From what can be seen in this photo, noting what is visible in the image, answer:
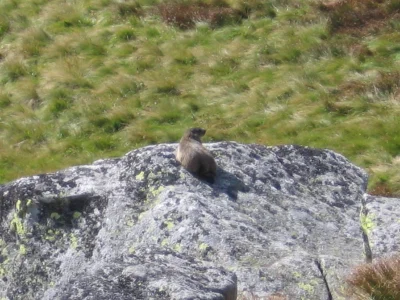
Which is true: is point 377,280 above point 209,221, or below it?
above

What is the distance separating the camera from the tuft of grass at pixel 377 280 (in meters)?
7.02

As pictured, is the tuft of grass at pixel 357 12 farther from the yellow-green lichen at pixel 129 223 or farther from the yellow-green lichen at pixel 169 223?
the yellow-green lichen at pixel 169 223

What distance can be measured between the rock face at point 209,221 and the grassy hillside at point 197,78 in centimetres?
639

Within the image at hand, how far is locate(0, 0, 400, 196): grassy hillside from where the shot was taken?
60.7 feet

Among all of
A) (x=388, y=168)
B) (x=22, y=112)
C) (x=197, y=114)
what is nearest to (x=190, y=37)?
(x=197, y=114)

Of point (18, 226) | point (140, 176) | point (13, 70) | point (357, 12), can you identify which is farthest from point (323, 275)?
point (357, 12)

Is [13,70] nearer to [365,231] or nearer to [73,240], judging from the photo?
[73,240]

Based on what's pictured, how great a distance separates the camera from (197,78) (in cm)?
2139

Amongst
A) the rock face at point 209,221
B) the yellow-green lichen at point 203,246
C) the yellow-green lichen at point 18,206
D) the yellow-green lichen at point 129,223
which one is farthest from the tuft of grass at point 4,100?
the yellow-green lichen at point 203,246

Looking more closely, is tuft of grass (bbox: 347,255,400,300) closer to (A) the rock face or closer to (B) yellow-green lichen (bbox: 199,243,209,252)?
(A) the rock face

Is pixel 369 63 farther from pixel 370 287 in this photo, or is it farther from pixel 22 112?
pixel 370 287

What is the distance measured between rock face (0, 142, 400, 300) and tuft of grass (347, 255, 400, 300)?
0.19 metres

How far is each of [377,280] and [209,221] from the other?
195 centimetres

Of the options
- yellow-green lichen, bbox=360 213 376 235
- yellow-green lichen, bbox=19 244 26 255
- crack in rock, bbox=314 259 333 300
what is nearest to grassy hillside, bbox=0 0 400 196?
yellow-green lichen, bbox=360 213 376 235
